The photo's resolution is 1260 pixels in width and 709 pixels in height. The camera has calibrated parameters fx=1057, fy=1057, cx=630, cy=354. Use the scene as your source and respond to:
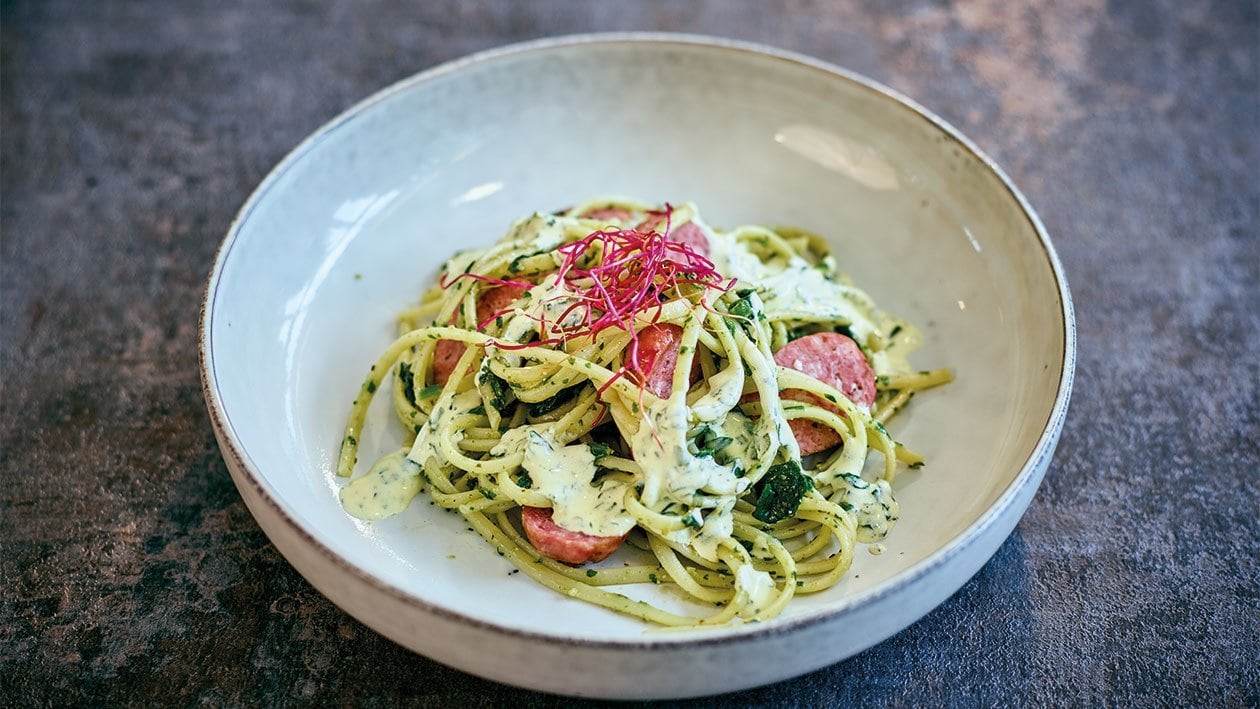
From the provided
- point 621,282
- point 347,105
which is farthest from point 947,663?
point 347,105

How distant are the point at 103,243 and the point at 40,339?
0.57 m

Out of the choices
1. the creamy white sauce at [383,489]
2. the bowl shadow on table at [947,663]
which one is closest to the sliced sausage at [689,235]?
the creamy white sauce at [383,489]

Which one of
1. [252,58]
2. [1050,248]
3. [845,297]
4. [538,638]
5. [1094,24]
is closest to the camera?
[538,638]

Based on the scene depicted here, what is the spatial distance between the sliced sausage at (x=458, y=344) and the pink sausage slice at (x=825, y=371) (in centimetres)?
90

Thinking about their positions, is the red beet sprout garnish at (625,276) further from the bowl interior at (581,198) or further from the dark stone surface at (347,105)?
the dark stone surface at (347,105)

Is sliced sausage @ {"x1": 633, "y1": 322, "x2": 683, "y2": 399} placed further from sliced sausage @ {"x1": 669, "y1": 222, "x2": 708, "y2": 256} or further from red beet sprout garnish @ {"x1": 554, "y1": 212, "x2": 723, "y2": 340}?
sliced sausage @ {"x1": 669, "y1": 222, "x2": 708, "y2": 256}

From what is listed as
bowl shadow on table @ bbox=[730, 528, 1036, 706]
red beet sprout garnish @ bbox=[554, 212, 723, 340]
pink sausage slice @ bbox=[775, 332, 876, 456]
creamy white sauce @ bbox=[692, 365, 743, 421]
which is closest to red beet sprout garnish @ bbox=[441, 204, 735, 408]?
red beet sprout garnish @ bbox=[554, 212, 723, 340]

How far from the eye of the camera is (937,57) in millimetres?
5504

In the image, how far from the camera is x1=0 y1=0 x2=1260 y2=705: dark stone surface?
2998 mm

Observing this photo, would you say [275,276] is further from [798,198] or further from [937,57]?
[937,57]

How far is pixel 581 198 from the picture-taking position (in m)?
4.25

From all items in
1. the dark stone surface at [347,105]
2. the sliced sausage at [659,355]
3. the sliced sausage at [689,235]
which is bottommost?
the dark stone surface at [347,105]

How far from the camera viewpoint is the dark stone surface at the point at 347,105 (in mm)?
2998

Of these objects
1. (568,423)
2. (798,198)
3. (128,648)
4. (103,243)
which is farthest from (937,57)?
(128,648)
